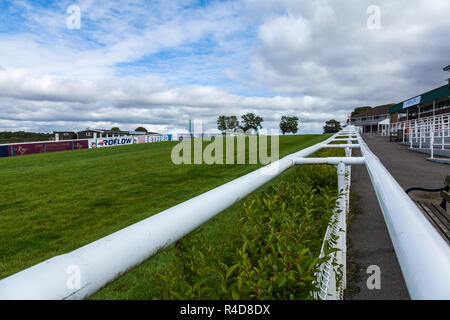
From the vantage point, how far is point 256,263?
52.5 inches

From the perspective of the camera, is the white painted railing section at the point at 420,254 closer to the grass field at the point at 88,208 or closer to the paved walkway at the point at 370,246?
the grass field at the point at 88,208

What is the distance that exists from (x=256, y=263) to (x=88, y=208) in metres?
6.57

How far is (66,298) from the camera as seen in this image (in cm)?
54

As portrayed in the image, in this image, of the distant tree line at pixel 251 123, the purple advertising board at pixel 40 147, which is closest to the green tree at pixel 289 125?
the distant tree line at pixel 251 123

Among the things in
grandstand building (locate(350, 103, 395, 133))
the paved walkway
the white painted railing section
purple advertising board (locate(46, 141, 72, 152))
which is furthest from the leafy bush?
grandstand building (locate(350, 103, 395, 133))

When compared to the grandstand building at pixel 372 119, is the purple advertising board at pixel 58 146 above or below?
below

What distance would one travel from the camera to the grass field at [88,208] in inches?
155

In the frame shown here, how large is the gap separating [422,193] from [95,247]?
7960 mm

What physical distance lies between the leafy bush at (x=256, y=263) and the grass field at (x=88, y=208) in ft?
1.13

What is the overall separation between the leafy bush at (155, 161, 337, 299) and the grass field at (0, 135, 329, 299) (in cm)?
34

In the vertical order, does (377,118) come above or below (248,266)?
above
